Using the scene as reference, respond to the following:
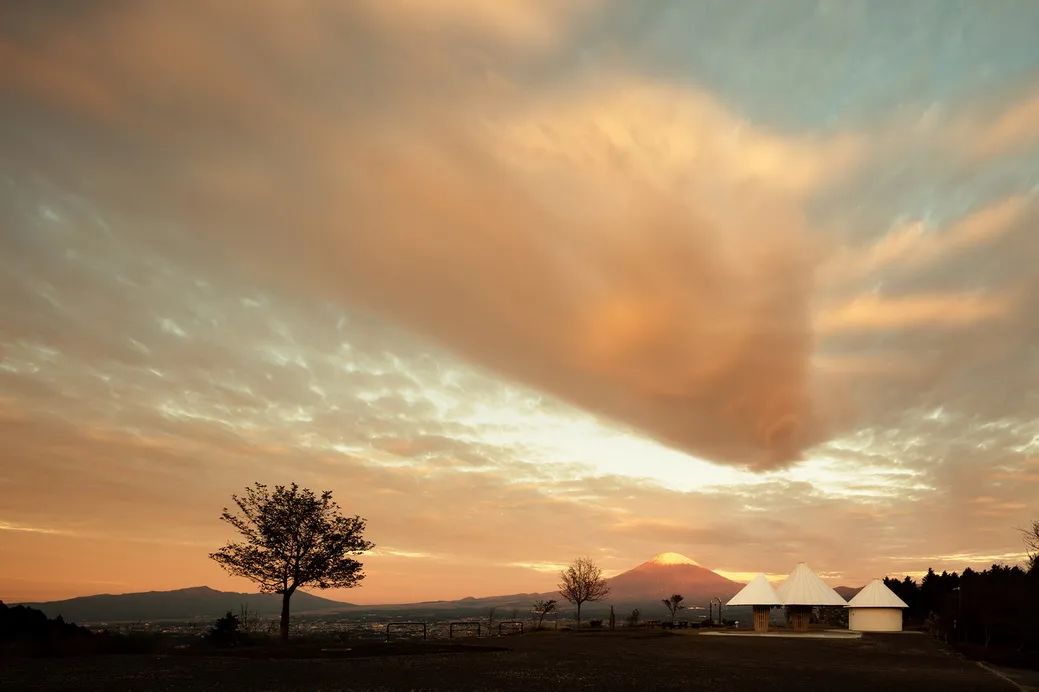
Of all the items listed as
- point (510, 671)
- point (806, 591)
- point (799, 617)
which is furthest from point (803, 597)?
point (510, 671)

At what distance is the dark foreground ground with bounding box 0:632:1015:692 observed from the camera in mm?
25984

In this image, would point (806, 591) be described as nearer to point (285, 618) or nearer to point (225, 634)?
point (285, 618)

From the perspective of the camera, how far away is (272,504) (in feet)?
191

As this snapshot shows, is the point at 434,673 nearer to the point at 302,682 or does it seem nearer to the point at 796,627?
the point at 302,682

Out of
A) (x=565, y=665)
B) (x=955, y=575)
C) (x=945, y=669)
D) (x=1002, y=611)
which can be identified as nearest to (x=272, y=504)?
(x=565, y=665)

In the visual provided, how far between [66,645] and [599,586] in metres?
79.3

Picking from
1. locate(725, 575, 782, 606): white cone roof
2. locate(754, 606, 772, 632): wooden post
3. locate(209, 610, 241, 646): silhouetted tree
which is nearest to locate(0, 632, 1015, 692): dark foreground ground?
locate(209, 610, 241, 646): silhouetted tree

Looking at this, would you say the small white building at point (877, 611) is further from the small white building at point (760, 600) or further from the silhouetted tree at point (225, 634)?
the silhouetted tree at point (225, 634)

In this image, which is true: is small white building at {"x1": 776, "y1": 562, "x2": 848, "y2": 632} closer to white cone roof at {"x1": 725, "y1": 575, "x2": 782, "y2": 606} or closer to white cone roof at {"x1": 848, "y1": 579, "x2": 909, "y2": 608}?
white cone roof at {"x1": 725, "y1": 575, "x2": 782, "y2": 606}

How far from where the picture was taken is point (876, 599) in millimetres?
83250

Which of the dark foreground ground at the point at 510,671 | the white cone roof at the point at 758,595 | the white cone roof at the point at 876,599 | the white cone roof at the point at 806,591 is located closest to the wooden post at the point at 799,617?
the white cone roof at the point at 806,591

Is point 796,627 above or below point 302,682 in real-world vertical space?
below

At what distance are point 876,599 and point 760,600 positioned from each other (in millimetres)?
12711

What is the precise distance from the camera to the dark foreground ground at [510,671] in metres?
26.0
